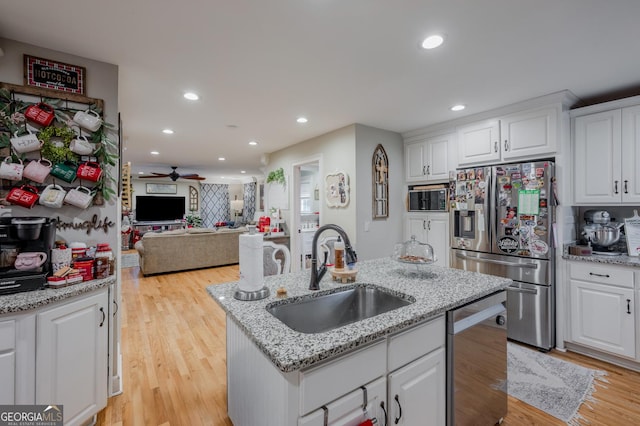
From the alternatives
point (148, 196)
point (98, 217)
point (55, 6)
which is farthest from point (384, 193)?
point (148, 196)

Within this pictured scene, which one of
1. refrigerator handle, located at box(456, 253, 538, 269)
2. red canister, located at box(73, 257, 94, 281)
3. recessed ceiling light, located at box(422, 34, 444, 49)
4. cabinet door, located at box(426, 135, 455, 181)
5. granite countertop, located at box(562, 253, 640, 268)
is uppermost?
recessed ceiling light, located at box(422, 34, 444, 49)

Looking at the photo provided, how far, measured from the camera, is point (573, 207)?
9.68 ft

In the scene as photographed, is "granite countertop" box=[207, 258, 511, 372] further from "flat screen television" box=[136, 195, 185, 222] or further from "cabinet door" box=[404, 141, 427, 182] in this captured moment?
"flat screen television" box=[136, 195, 185, 222]

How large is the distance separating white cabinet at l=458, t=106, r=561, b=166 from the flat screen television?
9.76 metres

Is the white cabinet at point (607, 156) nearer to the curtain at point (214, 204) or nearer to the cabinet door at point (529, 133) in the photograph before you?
Answer: the cabinet door at point (529, 133)

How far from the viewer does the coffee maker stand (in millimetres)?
1527

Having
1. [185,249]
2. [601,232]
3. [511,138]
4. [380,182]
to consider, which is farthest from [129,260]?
[601,232]

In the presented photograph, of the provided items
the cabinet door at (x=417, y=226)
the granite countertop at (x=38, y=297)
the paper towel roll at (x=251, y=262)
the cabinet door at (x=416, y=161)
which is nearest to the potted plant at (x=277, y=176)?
the cabinet door at (x=416, y=161)

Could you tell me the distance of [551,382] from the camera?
2229 millimetres

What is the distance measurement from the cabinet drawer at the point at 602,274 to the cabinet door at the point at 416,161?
6.14ft

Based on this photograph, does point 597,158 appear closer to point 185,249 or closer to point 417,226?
point 417,226

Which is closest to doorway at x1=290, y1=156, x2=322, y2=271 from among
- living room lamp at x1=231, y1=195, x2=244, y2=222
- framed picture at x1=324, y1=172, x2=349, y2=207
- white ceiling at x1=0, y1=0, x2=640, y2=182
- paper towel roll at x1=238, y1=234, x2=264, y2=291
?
framed picture at x1=324, y1=172, x2=349, y2=207

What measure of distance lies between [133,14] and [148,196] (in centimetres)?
980

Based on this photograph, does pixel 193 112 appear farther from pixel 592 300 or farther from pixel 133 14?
pixel 592 300
